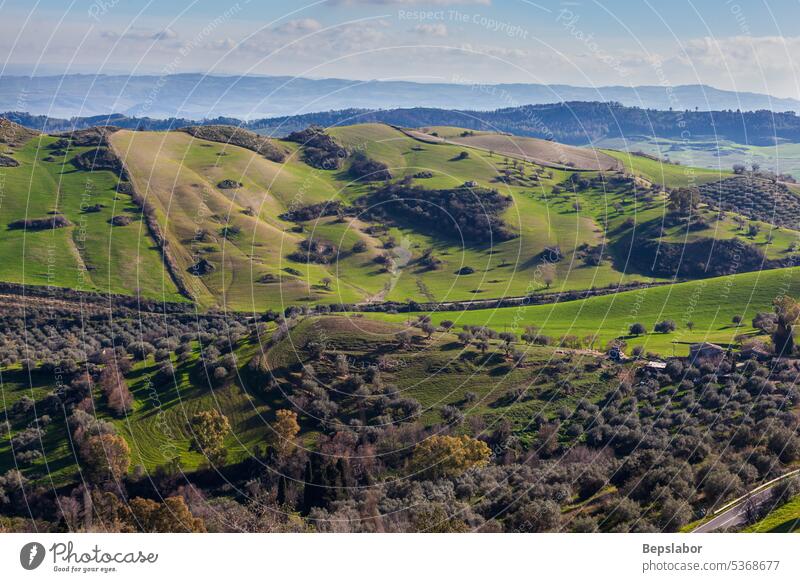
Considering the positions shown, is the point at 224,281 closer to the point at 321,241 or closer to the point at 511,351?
the point at 321,241

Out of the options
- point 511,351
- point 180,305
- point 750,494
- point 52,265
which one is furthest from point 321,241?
point 750,494

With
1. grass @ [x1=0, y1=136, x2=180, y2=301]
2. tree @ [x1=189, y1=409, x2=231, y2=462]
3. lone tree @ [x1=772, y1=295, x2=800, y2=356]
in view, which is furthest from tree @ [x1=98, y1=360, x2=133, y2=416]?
lone tree @ [x1=772, y1=295, x2=800, y2=356]

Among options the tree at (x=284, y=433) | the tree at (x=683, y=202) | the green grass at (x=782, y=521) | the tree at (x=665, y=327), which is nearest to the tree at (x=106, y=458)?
the tree at (x=284, y=433)

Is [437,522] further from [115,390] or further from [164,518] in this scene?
[115,390]

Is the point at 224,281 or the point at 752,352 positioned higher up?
the point at 224,281
